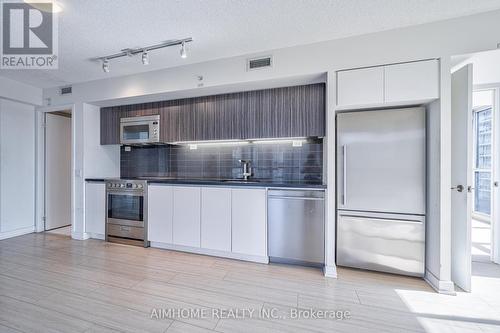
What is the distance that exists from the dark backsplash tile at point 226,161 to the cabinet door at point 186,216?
2.04 feet

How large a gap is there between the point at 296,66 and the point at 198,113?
1472 millimetres

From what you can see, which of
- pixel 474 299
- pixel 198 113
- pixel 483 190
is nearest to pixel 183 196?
pixel 198 113

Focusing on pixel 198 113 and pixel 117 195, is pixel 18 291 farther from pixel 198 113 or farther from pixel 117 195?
pixel 198 113

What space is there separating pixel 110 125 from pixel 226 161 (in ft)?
6.86

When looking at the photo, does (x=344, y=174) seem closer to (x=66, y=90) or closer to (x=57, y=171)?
(x=66, y=90)

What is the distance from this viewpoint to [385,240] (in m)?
2.37

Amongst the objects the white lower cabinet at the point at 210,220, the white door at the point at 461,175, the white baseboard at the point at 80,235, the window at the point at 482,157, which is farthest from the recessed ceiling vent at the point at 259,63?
the window at the point at 482,157

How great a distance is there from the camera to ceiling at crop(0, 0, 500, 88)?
1912 millimetres

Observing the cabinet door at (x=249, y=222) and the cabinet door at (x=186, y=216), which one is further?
the cabinet door at (x=186, y=216)

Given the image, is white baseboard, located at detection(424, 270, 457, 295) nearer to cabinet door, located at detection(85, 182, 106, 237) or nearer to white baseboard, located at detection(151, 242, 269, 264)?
white baseboard, located at detection(151, 242, 269, 264)

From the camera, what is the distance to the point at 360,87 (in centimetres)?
233

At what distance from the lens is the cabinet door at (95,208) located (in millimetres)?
3576

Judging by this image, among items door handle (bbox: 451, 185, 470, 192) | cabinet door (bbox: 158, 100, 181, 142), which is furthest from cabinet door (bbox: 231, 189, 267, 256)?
door handle (bbox: 451, 185, 470, 192)

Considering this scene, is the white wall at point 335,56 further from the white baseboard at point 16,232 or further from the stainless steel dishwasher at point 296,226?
the white baseboard at point 16,232
